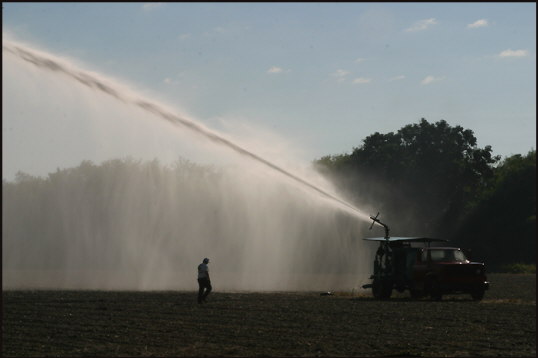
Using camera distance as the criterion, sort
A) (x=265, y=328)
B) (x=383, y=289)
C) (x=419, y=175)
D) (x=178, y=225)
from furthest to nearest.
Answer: (x=419, y=175), (x=178, y=225), (x=383, y=289), (x=265, y=328)

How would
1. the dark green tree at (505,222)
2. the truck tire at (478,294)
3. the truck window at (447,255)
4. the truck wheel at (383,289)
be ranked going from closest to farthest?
the truck tire at (478,294) < the truck window at (447,255) < the truck wheel at (383,289) < the dark green tree at (505,222)

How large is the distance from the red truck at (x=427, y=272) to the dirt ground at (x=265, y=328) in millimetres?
1209

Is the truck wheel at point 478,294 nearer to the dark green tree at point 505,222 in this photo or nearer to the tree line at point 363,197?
the tree line at point 363,197

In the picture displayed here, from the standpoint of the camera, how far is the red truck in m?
37.1

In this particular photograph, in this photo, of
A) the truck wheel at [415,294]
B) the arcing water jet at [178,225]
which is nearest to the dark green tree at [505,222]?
the arcing water jet at [178,225]

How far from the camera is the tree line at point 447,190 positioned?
114m

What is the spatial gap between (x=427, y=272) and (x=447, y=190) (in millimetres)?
84517

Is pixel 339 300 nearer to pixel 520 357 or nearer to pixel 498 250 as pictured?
pixel 520 357

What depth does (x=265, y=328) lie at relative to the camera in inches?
936

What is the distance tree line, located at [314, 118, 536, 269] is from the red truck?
224 feet

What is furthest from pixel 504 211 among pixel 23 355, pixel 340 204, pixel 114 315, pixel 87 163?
pixel 23 355

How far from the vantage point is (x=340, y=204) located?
4394 cm

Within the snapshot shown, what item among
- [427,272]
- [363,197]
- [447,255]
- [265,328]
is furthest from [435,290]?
[363,197]

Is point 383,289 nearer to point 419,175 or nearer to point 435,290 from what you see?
point 435,290
